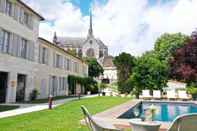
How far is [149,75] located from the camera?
29.7m

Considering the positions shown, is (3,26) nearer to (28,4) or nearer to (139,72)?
(28,4)

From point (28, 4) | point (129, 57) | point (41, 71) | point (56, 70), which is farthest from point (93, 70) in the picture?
Answer: point (28, 4)

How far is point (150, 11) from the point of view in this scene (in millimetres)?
22406

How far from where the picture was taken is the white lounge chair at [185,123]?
4.86m

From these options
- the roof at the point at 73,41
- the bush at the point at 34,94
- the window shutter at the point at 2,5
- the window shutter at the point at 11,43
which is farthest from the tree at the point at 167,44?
the roof at the point at 73,41

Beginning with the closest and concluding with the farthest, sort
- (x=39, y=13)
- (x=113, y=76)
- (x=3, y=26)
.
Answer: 1. (x=3, y=26)
2. (x=39, y=13)
3. (x=113, y=76)

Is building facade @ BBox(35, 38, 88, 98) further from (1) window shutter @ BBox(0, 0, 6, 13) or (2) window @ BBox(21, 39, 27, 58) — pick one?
(1) window shutter @ BBox(0, 0, 6, 13)

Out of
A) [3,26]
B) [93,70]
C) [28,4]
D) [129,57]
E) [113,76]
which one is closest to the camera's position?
[3,26]

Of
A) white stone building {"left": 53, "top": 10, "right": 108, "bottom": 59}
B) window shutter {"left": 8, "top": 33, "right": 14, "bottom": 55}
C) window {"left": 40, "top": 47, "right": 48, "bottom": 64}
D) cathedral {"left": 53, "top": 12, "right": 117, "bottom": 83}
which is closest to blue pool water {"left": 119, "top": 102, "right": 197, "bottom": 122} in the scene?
window shutter {"left": 8, "top": 33, "right": 14, "bottom": 55}

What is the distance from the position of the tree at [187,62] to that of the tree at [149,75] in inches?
62.3

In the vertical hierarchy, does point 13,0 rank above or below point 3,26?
above

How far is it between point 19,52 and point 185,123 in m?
18.0

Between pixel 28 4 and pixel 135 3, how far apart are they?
8944 millimetres

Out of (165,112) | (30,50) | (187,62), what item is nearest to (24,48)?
(30,50)
